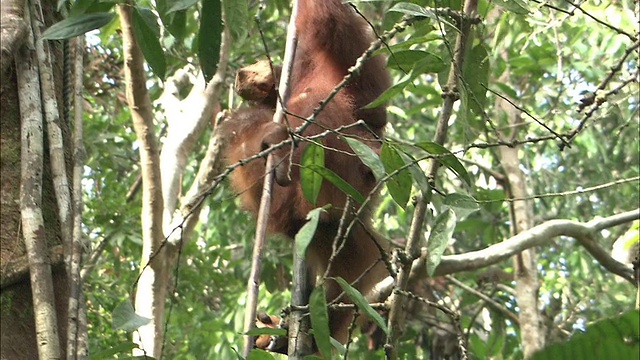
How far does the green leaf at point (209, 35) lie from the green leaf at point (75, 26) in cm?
22

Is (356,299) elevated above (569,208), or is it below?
below

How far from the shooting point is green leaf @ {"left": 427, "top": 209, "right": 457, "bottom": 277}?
1.86 metres

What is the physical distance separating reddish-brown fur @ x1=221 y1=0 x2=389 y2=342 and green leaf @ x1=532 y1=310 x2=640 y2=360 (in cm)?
258

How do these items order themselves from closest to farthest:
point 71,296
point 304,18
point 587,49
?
point 71,296
point 304,18
point 587,49

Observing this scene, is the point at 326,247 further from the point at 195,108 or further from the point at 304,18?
the point at 195,108

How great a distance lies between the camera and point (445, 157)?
1837mm

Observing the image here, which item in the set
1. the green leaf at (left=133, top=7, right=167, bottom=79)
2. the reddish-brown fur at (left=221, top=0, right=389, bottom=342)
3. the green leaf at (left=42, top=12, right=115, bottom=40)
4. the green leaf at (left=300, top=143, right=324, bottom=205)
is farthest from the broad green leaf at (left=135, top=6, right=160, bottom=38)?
the reddish-brown fur at (left=221, top=0, right=389, bottom=342)

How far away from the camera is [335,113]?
347cm

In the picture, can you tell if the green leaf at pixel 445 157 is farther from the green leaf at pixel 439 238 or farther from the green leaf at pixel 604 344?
the green leaf at pixel 604 344

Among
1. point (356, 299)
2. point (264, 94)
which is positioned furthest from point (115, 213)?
point (356, 299)

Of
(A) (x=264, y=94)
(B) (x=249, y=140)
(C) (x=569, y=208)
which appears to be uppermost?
(C) (x=569, y=208)

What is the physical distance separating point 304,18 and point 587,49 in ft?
11.1

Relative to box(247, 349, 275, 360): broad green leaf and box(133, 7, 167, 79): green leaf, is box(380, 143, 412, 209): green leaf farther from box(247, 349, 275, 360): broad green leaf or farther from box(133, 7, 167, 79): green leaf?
box(133, 7, 167, 79): green leaf

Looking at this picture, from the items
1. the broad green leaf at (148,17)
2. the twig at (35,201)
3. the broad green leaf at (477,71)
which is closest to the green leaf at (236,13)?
the broad green leaf at (148,17)
